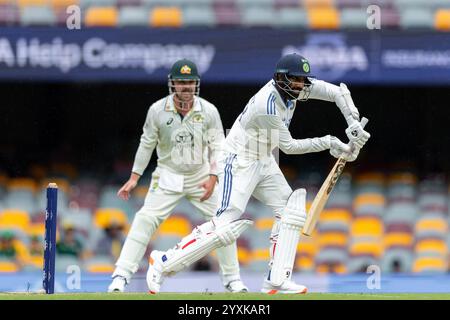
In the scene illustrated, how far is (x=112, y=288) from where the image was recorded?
320 inches

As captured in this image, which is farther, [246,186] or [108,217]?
[108,217]

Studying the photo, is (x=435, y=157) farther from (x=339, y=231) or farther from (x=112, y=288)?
(x=112, y=288)

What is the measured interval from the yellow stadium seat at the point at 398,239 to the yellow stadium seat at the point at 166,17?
9.25ft

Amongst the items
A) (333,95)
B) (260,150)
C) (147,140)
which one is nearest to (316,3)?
(147,140)

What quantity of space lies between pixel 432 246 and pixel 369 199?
0.74 m

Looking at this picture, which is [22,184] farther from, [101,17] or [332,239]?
[332,239]

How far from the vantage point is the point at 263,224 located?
37.3ft

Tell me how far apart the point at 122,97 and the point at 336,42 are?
2289 mm

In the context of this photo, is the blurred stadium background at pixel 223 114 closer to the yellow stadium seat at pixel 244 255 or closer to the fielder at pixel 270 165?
the yellow stadium seat at pixel 244 255

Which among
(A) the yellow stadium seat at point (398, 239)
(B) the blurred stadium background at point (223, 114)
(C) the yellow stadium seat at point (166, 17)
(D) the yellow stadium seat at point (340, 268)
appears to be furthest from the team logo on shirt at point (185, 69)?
(A) the yellow stadium seat at point (398, 239)

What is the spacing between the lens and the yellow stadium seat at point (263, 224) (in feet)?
37.3

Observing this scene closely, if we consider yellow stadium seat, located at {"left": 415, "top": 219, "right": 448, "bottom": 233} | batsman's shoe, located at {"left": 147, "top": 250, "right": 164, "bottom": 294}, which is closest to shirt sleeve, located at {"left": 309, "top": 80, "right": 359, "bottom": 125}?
batsman's shoe, located at {"left": 147, "top": 250, "right": 164, "bottom": 294}
